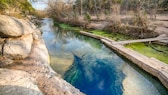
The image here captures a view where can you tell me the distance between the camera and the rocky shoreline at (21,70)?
138 inches

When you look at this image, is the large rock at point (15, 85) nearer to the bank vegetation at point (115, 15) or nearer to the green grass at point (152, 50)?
the green grass at point (152, 50)

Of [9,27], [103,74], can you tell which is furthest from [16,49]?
[103,74]

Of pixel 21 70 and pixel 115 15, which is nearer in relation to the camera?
pixel 21 70

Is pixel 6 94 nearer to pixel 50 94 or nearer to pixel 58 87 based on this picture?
pixel 50 94

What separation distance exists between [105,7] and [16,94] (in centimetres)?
2431

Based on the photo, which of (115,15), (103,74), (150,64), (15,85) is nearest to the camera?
(15,85)

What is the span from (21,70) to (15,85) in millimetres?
1701

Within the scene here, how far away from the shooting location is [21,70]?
16.6 ft

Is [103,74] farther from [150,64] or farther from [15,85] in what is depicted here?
[15,85]

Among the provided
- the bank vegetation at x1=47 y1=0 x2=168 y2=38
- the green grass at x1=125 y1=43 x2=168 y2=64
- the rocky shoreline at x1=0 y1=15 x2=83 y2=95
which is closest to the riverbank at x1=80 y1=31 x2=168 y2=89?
the green grass at x1=125 y1=43 x2=168 y2=64

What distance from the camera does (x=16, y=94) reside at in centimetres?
314

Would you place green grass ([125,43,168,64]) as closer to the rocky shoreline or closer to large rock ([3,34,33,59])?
the rocky shoreline

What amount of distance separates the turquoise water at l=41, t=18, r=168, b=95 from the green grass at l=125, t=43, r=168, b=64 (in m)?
1.29

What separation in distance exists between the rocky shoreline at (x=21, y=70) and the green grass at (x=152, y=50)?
545cm
